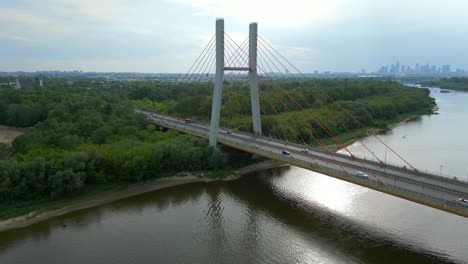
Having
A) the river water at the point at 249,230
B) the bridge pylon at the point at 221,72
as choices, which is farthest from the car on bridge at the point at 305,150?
the bridge pylon at the point at 221,72

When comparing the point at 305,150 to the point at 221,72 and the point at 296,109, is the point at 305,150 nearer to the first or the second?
the point at 221,72

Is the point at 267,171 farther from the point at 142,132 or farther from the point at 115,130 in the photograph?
the point at 115,130

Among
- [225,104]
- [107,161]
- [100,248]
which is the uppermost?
[225,104]

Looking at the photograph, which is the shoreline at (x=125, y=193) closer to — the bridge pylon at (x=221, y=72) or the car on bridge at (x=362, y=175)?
the bridge pylon at (x=221, y=72)

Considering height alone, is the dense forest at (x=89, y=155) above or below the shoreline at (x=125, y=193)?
above

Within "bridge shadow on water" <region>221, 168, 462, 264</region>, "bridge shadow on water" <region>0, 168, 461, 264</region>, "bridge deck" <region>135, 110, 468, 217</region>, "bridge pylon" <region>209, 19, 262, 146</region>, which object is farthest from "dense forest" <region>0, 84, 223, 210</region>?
"bridge shadow on water" <region>221, 168, 462, 264</region>

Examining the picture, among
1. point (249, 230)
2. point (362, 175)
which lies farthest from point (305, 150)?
point (249, 230)

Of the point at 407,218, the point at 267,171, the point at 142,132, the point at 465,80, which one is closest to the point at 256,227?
the point at 407,218
